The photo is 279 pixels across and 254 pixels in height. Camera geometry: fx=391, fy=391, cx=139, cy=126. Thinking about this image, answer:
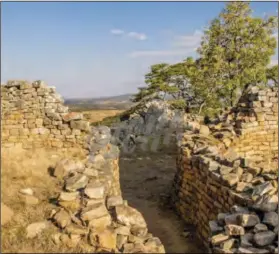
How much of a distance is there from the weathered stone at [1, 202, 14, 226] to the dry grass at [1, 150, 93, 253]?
67 millimetres

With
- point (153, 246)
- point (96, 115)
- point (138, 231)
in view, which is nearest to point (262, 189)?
point (153, 246)

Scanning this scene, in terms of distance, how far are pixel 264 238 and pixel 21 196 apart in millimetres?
4365

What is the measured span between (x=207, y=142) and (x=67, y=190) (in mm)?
4858

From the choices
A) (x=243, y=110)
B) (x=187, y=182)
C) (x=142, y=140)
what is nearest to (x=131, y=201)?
(x=187, y=182)

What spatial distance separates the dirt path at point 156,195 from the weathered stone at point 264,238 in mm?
2857

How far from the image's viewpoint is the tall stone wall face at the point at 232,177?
6109 mm

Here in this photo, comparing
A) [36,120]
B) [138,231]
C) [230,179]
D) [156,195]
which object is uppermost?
[36,120]

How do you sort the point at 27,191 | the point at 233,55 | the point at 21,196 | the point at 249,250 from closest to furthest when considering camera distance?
the point at 249,250
the point at 21,196
the point at 27,191
the point at 233,55

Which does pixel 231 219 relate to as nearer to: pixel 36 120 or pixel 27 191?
pixel 27 191

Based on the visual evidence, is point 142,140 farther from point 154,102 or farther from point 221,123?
point 221,123

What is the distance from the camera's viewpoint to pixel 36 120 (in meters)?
10.3

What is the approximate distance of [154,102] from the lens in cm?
2670

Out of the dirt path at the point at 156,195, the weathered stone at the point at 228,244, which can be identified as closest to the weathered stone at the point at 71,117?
the dirt path at the point at 156,195

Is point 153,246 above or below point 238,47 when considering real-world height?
below
